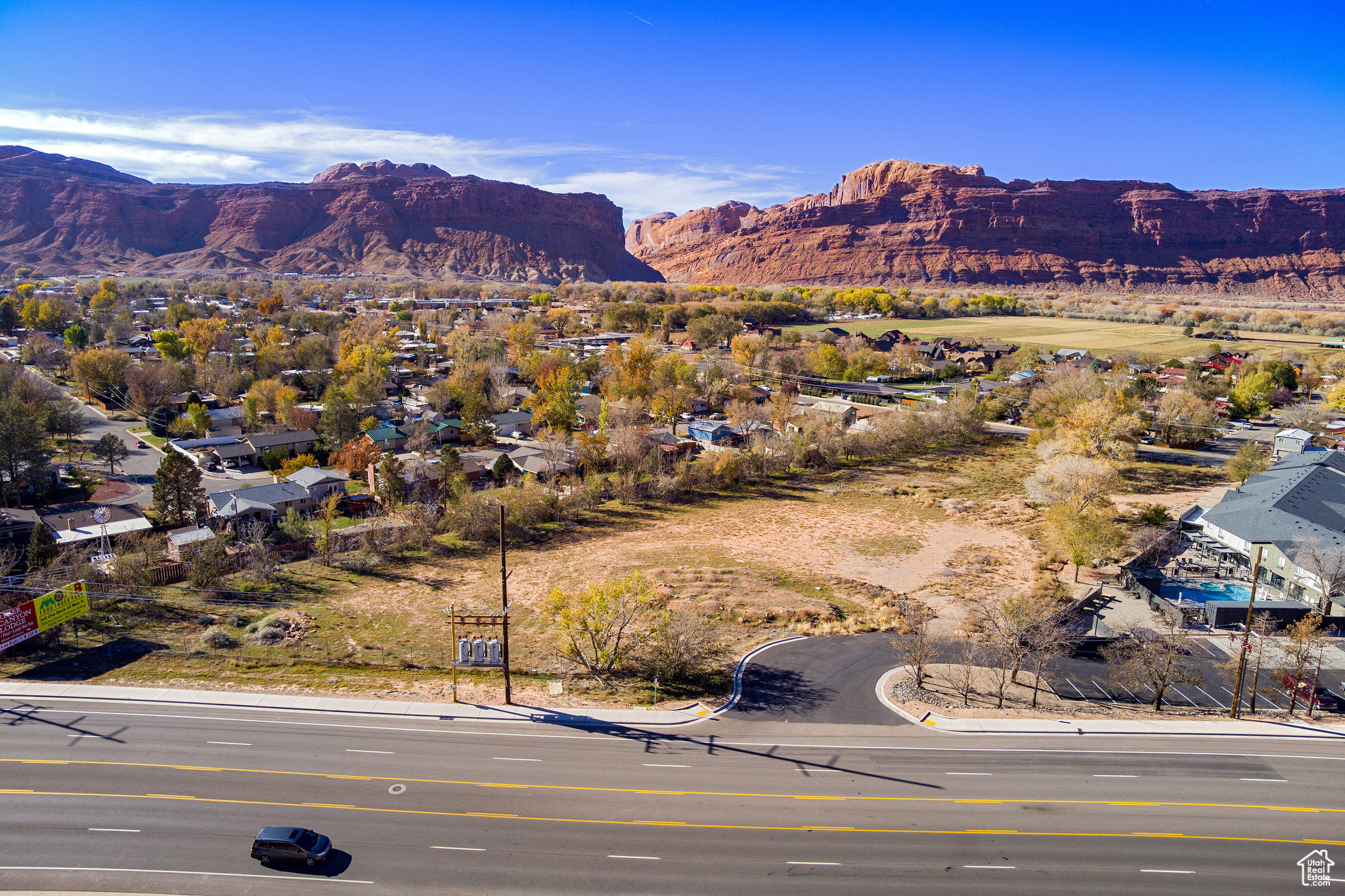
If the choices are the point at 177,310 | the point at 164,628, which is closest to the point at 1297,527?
the point at 164,628

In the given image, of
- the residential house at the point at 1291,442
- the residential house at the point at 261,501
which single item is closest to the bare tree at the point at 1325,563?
the residential house at the point at 1291,442

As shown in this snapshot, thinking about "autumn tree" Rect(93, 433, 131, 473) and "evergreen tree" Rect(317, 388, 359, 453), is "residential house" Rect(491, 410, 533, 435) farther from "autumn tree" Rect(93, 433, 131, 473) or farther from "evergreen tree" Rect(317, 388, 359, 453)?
"autumn tree" Rect(93, 433, 131, 473)

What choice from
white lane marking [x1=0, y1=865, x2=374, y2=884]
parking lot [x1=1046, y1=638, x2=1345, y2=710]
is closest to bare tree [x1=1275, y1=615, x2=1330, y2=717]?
parking lot [x1=1046, y1=638, x2=1345, y2=710]

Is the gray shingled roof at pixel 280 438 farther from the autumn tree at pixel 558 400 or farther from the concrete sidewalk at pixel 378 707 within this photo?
the concrete sidewalk at pixel 378 707

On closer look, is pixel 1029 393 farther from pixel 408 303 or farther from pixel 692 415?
pixel 408 303

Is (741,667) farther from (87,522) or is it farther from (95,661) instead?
(87,522)

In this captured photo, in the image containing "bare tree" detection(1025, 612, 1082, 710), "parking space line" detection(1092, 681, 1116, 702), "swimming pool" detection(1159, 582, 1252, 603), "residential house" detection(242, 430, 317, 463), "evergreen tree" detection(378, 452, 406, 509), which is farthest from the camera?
"residential house" detection(242, 430, 317, 463)

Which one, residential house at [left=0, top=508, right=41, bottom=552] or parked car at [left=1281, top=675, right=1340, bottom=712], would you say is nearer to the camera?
parked car at [left=1281, top=675, right=1340, bottom=712]

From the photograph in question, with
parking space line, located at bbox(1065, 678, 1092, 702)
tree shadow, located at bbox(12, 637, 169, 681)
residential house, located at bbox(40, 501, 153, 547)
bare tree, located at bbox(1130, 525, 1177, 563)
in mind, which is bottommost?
tree shadow, located at bbox(12, 637, 169, 681)
